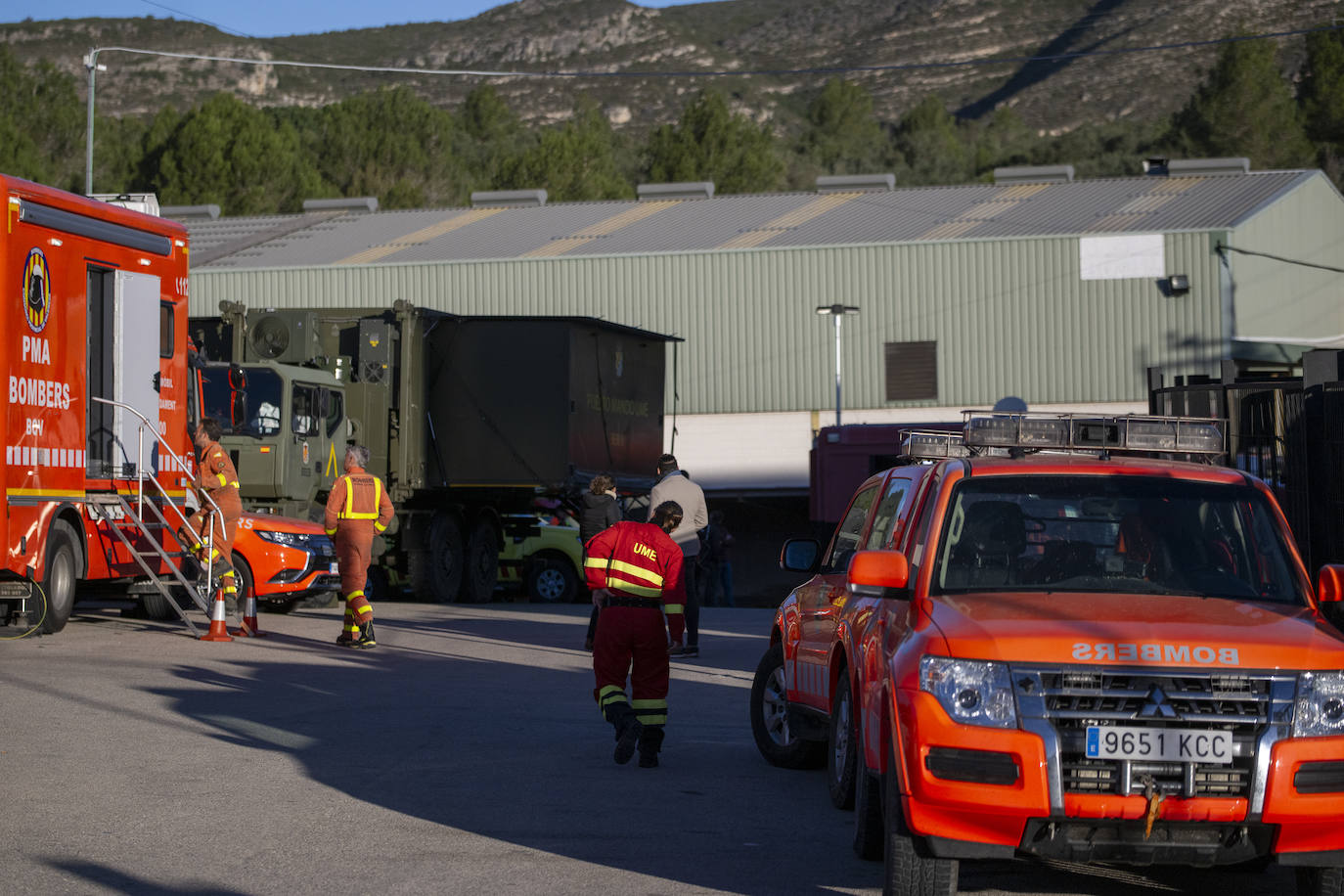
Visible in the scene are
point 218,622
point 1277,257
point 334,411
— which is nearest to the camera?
point 218,622

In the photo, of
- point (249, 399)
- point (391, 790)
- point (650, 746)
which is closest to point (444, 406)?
point (249, 399)

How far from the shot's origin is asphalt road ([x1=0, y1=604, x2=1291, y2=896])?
6840 mm

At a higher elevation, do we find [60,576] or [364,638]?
[60,576]

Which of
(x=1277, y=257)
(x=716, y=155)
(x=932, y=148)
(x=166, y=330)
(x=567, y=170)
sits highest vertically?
(x=932, y=148)

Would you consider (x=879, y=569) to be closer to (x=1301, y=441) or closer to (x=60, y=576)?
(x=1301, y=441)

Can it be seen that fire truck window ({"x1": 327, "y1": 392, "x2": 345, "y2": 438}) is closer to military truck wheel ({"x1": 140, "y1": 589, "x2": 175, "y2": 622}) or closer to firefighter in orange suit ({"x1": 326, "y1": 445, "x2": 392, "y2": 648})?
military truck wheel ({"x1": 140, "y1": 589, "x2": 175, "y2": 622})

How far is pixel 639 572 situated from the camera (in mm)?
9492

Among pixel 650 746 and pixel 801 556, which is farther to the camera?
pixel 650 746

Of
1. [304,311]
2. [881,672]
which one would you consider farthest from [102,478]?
[881,672]

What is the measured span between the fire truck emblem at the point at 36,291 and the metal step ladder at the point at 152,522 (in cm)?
116

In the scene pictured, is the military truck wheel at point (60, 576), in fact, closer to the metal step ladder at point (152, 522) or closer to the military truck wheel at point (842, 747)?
the metal step ladder at point (152, 522)

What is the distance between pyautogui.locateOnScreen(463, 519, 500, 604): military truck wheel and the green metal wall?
1719 centimetres

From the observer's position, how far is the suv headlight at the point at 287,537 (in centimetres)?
1852

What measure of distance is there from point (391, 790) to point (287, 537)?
10.4 meters
